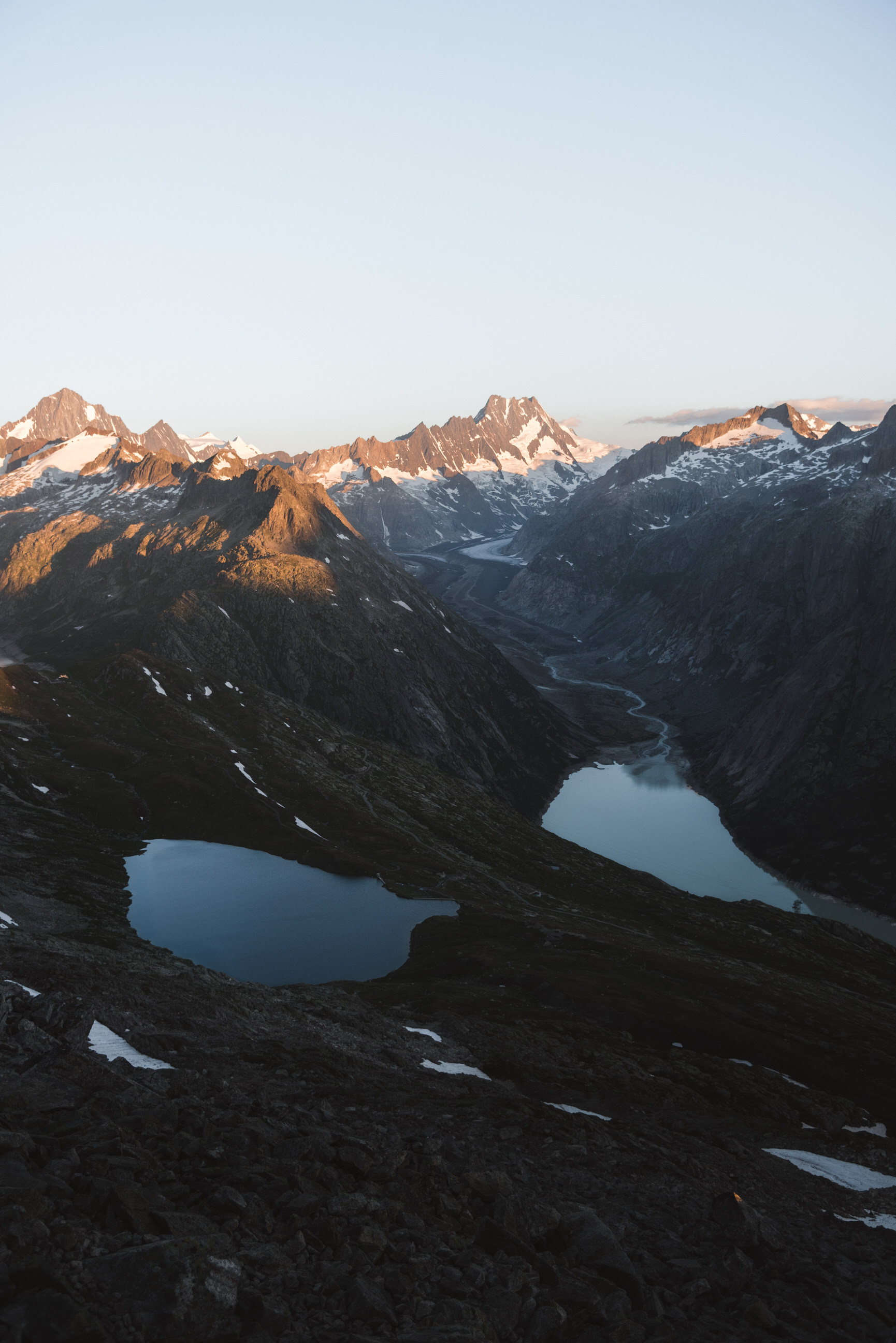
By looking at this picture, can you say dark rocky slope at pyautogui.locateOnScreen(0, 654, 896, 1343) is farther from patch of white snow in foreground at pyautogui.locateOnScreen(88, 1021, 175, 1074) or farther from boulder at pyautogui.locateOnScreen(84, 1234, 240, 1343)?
patch of white snow in foreground at pyautogui.locateOnScreen(88, 1021, 175, 1074)

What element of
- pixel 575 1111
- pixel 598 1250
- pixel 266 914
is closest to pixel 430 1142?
pixel 598 1250

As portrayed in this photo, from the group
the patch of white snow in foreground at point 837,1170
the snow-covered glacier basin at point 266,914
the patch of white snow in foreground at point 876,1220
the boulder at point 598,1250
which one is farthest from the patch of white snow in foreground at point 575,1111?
the snow-covered glacier basin at point 266,914

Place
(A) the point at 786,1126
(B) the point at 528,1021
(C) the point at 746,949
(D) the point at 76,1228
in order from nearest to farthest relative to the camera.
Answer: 1. (D) the point at 76,1228
2. (A) the point at 786,1126
3. (B) the point at 528,1021
4. (C) the point at 746,949

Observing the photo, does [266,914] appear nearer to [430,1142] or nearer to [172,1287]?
[430,1142]

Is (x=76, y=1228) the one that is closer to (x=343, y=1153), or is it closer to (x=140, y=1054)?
(x=343, y=1153)

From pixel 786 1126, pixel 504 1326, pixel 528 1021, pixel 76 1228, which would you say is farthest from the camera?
pixel 528 1021

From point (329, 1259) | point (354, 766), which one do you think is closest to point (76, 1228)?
point (329, 1259)
